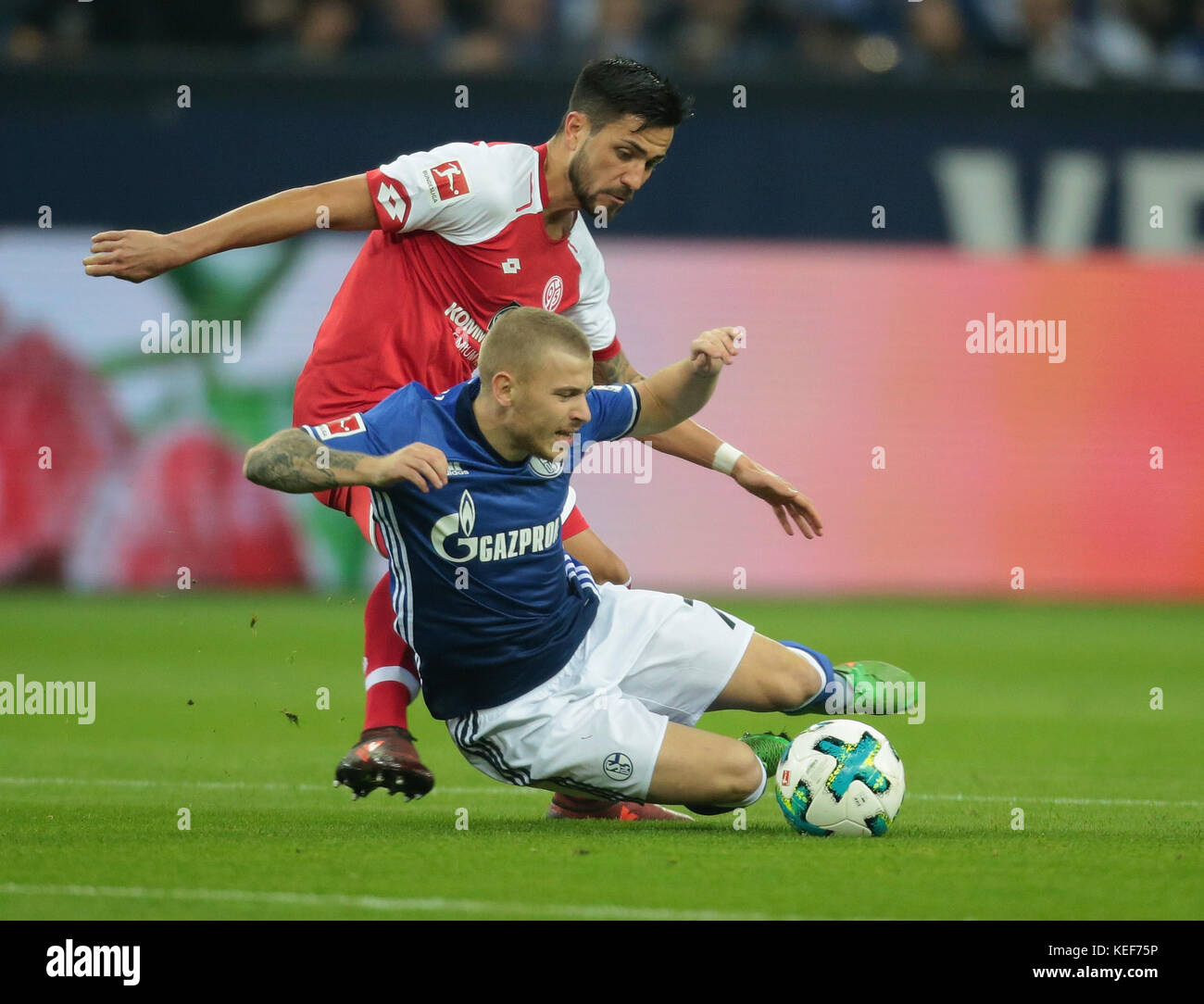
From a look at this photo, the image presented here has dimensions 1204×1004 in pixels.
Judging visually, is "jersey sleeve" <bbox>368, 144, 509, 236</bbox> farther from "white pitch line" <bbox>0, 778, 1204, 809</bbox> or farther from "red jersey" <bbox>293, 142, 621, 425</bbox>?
"white pitch line" <bbox>0, 778, 1204, 809</bbox>

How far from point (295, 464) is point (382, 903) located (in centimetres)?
130

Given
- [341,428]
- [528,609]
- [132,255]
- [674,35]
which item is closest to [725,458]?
[528,609]

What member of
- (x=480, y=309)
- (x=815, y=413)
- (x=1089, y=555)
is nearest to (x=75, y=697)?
(x=480, y=309)

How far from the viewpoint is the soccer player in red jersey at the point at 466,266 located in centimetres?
637

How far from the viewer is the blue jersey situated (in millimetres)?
5703

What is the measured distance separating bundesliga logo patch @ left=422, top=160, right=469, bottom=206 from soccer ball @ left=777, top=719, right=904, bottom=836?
7.28ft

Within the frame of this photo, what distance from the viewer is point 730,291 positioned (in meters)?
15.6

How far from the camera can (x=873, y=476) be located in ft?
50.3

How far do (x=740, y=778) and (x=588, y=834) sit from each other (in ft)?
1.83

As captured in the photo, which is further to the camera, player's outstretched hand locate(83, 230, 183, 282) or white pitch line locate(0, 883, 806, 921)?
player's outstretched hand locate(83, 230, 183, 282)

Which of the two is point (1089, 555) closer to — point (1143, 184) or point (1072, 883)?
point (1143, 184)

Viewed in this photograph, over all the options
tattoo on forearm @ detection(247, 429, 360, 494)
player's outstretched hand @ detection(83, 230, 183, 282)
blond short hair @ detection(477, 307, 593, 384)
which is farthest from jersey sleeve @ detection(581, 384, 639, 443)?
player's outstretched hand @ detection(83, 230, 183, 282)

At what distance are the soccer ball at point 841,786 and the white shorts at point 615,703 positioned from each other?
0.39 m

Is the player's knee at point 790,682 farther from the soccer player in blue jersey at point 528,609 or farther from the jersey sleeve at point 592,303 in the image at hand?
the jersey sleeve at point 592,303
